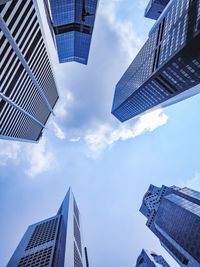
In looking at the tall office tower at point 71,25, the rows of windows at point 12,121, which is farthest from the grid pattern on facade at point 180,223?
the tall office tower at point 71,25

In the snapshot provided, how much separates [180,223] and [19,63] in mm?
107641

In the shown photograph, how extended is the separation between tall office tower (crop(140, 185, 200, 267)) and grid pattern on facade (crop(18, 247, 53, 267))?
63.4 meters

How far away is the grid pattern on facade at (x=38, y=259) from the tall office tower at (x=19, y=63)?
53.3 m

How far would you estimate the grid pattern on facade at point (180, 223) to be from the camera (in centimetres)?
9843

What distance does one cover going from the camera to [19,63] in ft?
235

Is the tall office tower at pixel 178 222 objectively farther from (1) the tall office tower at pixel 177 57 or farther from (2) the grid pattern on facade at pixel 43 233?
(2) the grid pattern on facade at pixel 43 233

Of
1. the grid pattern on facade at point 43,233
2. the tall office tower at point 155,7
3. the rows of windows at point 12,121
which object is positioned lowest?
the grid pattern on facade at point 43,233

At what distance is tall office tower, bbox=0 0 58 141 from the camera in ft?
181

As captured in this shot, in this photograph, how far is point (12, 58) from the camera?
64.7 m

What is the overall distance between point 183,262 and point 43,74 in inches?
A: 4481

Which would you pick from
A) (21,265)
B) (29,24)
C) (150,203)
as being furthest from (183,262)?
(29,24)

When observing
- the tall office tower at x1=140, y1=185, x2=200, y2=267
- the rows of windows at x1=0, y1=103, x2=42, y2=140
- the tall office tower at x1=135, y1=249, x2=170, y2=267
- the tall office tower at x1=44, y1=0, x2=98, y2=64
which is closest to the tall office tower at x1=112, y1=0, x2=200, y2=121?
the tall office tower at x1=44, y1=0, x2=98, y2=64

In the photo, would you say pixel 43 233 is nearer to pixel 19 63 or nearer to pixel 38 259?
pixel 38 259

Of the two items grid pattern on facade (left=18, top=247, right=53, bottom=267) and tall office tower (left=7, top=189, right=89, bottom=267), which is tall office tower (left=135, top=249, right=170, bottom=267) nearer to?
tall office tower (left=7, top=189, right=89, bottom=267)
